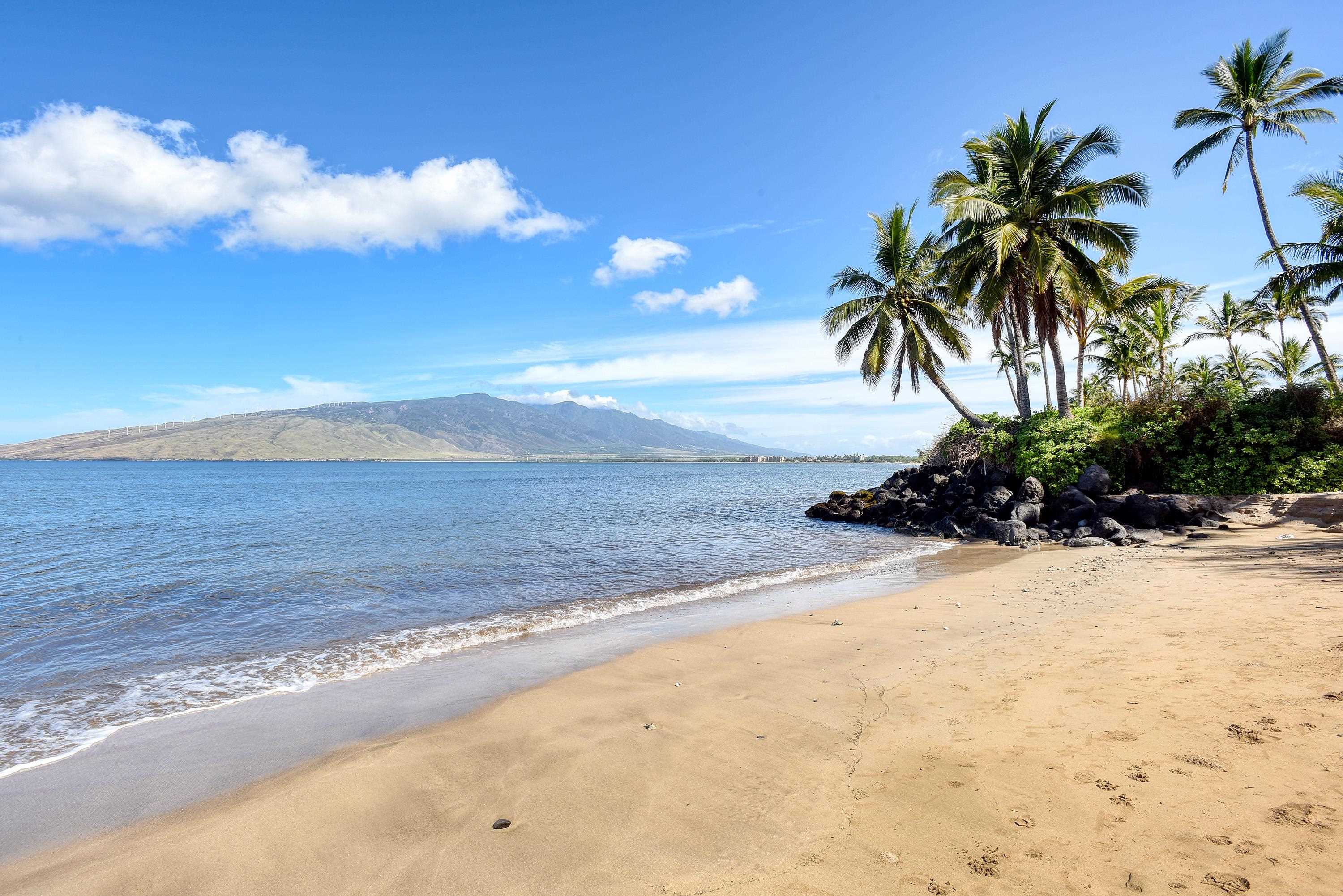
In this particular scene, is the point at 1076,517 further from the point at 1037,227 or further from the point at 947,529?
the point at 1037,227

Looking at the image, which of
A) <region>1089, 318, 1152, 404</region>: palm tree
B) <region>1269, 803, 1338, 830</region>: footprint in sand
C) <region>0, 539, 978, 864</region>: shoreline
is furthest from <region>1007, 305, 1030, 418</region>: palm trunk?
<region>1269, 803, 1338, 830</region>: footprint in sand

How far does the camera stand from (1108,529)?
59.2ft

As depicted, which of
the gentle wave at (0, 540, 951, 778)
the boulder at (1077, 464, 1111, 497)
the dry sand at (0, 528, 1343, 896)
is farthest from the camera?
the boulder at (1077, 464, 1111, 497)

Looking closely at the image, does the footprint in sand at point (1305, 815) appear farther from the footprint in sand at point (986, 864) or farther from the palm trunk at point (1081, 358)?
the palm trunk at point (1081, 358)

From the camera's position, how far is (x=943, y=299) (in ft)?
106

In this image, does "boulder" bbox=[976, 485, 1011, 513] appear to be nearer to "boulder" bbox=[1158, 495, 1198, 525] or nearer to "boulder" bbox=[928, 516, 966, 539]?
"boulder" bbox=[928, 516, 966, 539]

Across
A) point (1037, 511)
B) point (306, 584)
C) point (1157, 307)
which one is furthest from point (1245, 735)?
point (1157, 307)

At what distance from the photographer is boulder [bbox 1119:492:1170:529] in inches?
727

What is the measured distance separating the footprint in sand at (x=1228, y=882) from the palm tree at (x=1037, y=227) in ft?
73.3

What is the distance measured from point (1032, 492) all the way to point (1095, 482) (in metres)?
1.99

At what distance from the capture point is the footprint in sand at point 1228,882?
307 cm

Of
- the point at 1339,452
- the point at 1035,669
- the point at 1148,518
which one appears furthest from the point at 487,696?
the point at 1339,452

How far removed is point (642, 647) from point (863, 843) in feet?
18.6

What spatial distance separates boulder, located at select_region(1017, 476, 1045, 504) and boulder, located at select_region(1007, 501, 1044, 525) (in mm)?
665
